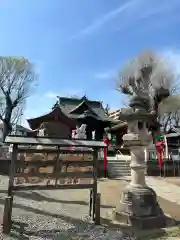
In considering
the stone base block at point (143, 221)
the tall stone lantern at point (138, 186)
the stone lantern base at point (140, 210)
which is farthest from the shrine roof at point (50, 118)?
the stone base block at point (143, 221)

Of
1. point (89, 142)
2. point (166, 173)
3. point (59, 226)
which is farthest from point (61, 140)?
point (166, 173)

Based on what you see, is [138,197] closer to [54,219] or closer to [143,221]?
[143,221]

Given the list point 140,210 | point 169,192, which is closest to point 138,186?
point 140,210

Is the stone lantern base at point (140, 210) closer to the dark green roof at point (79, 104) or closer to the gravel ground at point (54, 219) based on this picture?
the gravel ground at point (54, 219)

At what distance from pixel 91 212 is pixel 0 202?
10.9 ft

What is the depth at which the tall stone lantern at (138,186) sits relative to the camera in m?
6.69

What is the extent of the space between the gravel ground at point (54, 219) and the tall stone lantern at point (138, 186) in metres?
0.87

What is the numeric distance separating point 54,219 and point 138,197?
244 centimetres

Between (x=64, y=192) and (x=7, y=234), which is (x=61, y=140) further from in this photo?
(x=64, y=192)

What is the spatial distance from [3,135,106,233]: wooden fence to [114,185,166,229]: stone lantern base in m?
0.89

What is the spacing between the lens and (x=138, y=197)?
689cm

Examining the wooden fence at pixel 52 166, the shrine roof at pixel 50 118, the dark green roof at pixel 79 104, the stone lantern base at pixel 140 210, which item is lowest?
the stone lantern base at pixel 140 210

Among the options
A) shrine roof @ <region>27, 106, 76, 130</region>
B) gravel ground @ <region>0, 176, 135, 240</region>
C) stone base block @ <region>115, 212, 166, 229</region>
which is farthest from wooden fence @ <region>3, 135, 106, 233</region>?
shrine roof @ <region>27, 106, 76, 130</region>

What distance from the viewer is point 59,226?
6.10 metres
